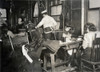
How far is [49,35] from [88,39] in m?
0.40

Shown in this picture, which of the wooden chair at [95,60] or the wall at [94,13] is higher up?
the wall at [94,13]

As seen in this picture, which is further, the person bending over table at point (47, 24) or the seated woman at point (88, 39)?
the seated woman at point (88, 39)

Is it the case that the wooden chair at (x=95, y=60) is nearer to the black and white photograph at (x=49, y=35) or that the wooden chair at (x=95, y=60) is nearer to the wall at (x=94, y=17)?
the black and white photograph at (x=49, y=35)

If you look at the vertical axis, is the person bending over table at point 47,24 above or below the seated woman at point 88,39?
above

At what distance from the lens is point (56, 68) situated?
1.61 meters

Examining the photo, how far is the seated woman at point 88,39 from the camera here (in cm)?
155

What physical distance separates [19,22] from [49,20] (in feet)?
0.88

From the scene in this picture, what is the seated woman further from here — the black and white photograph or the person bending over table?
the person bending over table

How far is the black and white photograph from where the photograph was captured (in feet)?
4.50

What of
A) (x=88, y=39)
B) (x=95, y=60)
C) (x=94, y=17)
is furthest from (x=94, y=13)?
(x=95, y=60)

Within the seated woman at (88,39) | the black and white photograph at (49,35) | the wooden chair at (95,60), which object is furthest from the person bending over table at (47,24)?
the wooden chair at (95,60)

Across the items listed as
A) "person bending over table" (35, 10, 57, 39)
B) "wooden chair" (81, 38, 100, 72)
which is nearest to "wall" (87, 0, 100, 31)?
"wooden chair" (81, 38, 100, 72)

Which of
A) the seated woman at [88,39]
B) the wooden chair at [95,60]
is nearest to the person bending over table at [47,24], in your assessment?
the seated woman at [88,39]

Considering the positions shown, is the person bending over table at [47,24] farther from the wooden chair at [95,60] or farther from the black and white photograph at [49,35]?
the wooden chair at [95,60]
